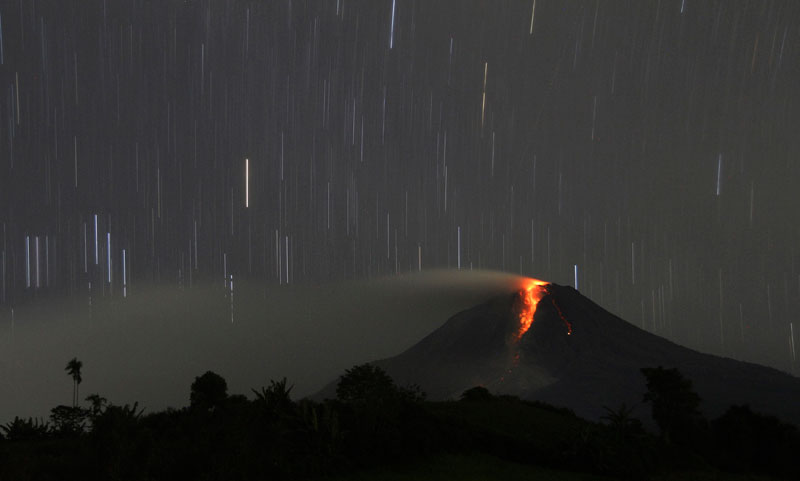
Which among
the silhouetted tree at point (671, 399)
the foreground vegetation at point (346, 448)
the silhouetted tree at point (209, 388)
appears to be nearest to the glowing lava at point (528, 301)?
the silhouetted tree at point (671, 399)

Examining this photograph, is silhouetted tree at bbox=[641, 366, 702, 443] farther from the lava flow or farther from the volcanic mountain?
the lava flow

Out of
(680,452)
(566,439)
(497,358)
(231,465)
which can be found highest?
(231,465)

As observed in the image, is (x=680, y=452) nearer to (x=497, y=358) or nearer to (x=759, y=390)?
(x=759, y=390)

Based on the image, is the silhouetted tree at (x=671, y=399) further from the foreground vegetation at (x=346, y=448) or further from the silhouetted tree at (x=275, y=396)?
the silhouetted tree at (x=275, y=396)

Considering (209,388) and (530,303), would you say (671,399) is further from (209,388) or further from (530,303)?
(530,303)

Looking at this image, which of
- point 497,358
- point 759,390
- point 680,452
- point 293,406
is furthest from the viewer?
point 497,358

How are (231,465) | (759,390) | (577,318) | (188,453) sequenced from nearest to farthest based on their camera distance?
(231,465) < (188,453) < (759,390) < (577,318)

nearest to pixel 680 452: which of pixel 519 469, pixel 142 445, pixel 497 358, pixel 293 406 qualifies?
pixel 519 469

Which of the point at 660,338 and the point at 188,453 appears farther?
the point at 660,338
